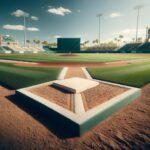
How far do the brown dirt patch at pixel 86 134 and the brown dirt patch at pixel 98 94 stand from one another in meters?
0.63

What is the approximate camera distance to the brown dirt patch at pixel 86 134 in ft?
9.48

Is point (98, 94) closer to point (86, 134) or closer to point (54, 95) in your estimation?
point (54, 95)

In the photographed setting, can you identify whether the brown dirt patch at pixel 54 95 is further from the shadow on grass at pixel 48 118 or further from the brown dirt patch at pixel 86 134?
the brown dirt patch at pixel 86 134

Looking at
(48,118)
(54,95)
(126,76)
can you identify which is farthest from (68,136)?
(126,76)

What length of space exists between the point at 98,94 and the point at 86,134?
2.03 meters

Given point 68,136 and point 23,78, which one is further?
point 23,78

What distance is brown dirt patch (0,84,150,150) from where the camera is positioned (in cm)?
289

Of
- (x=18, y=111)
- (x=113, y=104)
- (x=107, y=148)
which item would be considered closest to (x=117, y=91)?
(x=113, y=104)

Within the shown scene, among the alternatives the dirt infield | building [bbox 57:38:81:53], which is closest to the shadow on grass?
the dirt infield

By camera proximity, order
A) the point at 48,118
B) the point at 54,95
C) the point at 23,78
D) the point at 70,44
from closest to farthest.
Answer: the point at 48,118
the point at 54,95
the point at 23,78
the point at 70,44

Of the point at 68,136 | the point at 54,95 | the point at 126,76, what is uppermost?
the point at 126,76

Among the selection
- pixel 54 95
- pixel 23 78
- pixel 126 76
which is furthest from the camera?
pixel 126 76

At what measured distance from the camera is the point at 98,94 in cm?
509

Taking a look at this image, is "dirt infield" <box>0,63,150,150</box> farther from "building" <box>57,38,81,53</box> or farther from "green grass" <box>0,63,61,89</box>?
"building" <box>57,38,81,53</box>
